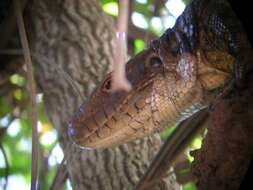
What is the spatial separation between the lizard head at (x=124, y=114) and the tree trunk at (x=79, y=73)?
0.56 feet

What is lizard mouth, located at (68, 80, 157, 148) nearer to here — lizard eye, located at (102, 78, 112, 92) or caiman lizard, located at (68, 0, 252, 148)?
caiman lizard, located at (68, 0, 252, 148)

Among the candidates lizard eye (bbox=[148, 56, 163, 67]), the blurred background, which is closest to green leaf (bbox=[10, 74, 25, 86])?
the blurred background

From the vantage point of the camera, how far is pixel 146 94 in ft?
6.63

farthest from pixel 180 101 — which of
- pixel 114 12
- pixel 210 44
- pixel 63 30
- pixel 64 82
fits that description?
pixel 114 12

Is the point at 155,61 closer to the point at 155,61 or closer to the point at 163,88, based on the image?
the point at 155,61

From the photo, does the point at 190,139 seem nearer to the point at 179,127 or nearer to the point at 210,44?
the point at 179,127

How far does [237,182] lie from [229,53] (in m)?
0.62

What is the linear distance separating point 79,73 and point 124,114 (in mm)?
846

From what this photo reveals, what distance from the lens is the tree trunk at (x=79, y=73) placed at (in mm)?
2334

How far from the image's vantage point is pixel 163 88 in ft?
6.51

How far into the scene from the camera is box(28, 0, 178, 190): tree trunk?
7.66 feet

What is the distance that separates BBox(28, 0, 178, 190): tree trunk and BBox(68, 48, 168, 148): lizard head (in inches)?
6.8

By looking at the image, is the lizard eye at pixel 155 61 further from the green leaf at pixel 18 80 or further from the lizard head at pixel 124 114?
the green leaf at pixel 18 80

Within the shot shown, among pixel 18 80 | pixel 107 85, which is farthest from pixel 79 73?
pixel 18 80
